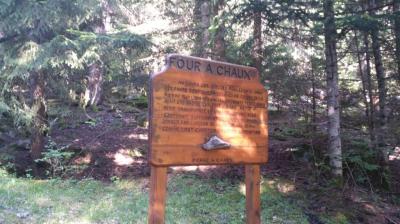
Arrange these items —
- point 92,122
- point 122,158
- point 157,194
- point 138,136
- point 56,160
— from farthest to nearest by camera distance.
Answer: point 92,122 < point 138,136 < point 122,158 < point 56,160 < point 157,194

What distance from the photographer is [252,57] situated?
8.82 metres

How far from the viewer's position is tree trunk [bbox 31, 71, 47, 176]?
10797 mm

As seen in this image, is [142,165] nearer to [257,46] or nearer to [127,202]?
[127,202]

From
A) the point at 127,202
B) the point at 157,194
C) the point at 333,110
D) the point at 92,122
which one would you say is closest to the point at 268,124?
the point at 333,110

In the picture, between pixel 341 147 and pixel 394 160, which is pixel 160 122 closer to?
pixel 341 147

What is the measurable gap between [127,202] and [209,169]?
277 centimetres

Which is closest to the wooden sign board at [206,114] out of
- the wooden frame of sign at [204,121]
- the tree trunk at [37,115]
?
the wooden frame of sign at [204,121]

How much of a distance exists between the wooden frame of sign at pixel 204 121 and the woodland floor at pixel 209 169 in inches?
135

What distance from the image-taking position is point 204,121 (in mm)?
3732

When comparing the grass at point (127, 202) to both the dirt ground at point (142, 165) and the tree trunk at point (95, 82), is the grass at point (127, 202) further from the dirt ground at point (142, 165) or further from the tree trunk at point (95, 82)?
the tree trunk at point (95, 82)

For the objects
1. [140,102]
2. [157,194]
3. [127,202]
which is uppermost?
[140,102]

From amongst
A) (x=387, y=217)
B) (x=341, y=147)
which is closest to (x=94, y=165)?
(x=341, y=147)

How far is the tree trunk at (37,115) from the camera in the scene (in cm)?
1080

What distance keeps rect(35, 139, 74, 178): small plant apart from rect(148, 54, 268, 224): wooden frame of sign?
7.44 m
